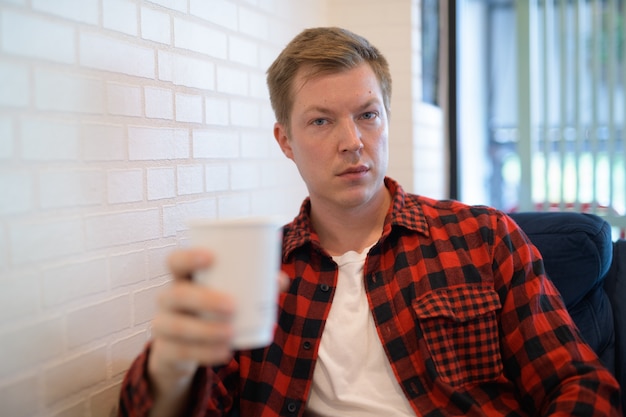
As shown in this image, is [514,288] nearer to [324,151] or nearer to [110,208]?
[324,151]

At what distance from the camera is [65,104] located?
4.00ft

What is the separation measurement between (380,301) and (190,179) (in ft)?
1.90

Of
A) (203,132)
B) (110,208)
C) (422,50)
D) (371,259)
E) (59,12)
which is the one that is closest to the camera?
(59,12)

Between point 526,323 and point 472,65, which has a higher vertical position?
point 472,65

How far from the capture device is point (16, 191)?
1110 mm

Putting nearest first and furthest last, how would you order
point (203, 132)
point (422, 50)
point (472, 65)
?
point (203, 132) → point (422, 50) → point (472, 65)

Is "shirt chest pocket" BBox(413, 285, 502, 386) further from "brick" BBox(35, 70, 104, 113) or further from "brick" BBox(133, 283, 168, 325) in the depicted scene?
"brick" BBox(35, 70, 104, 113)

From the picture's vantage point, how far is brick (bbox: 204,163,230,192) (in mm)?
1721

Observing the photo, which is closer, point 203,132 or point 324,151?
point 324,151

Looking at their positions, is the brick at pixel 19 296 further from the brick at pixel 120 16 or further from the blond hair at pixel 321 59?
the blond hair at pixel 321 59

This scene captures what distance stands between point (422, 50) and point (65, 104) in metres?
1.87

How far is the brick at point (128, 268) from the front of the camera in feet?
4.48

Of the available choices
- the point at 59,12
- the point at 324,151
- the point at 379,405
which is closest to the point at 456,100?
the point at 324,151

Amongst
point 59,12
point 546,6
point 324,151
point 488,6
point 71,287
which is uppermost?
point 488,6
